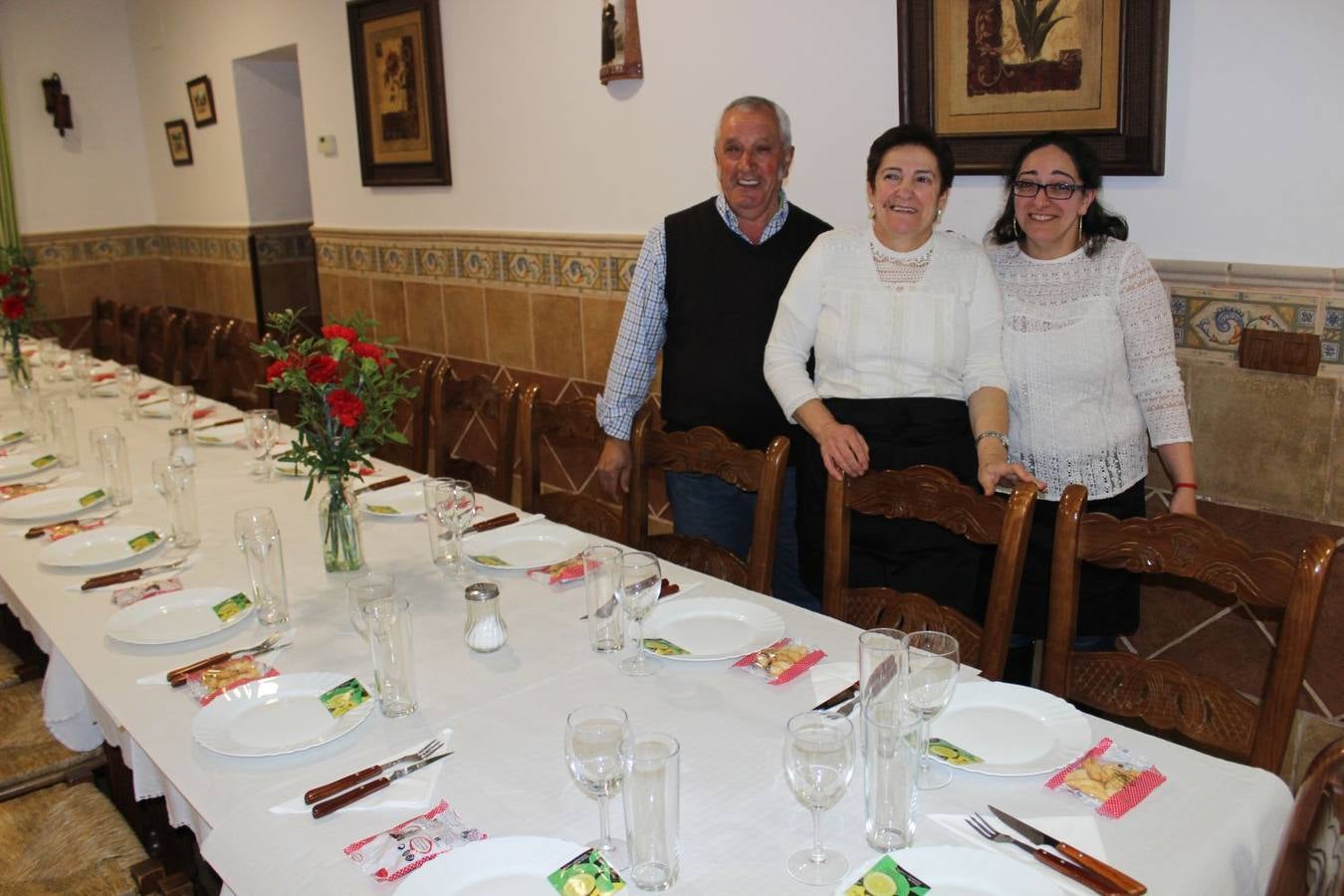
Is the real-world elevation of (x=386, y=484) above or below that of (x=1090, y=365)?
below

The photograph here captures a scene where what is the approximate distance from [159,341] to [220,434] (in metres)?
2.94

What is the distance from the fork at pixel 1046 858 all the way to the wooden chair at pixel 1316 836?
180 millimetres

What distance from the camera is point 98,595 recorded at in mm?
1976

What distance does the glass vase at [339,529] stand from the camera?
202 centimetres

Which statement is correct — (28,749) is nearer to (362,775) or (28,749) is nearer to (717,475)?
(362,775)

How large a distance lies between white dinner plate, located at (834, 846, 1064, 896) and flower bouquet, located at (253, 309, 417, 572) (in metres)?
1.16

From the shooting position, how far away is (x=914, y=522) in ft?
7.63

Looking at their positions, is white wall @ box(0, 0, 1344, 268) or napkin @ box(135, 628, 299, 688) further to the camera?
white wall @ box(0, 0, 1344, 268)

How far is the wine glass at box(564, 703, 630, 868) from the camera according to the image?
1.16 metres

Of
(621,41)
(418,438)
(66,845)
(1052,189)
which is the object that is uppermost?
(621,41)

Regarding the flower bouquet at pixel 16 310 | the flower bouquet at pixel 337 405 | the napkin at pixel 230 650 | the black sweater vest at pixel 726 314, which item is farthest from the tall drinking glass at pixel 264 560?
the flower bouquet at pixel 16 310

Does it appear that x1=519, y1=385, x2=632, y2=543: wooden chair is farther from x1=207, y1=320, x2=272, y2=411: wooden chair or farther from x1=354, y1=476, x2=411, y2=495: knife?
x1=207, y1=320, x2=272, y2=411: wooden chair

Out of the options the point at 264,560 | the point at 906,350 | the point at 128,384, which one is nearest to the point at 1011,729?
the point at 906,350

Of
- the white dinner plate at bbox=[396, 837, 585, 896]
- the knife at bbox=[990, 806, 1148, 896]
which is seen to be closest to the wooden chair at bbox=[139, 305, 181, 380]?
the white dinner plate at bbox=[396, 837, 585, 896]
